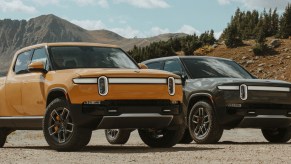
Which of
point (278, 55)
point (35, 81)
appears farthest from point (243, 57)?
point (35, 81)

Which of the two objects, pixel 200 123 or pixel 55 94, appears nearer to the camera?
pixel 55 94

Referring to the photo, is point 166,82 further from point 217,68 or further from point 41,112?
point 217,68

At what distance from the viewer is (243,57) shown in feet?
160

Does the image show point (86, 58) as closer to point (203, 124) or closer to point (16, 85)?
point (16, 85)

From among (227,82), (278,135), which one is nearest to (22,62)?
(227,82)

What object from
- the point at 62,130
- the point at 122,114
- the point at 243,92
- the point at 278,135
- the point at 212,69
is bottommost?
the point at 278,135

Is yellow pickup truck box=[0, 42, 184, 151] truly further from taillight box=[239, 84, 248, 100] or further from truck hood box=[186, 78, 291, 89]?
taillight box=[239, 84, 248, 100]

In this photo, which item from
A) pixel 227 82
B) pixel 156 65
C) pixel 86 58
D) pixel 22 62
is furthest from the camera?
pixel 156 65

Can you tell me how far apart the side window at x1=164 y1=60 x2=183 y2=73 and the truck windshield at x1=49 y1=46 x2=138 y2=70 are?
2156mm

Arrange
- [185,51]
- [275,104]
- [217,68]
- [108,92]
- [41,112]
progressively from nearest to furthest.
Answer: [108,92], [41,112], [275,104], [217,68], [185,51]

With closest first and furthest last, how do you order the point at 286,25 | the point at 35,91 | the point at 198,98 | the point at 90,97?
the point at 90,97, the point at 35,91, the point at 198,98, the point at 286,25

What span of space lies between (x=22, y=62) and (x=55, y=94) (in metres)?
1.94

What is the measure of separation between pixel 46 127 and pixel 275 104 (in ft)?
14.9

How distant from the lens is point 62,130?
9758mm
